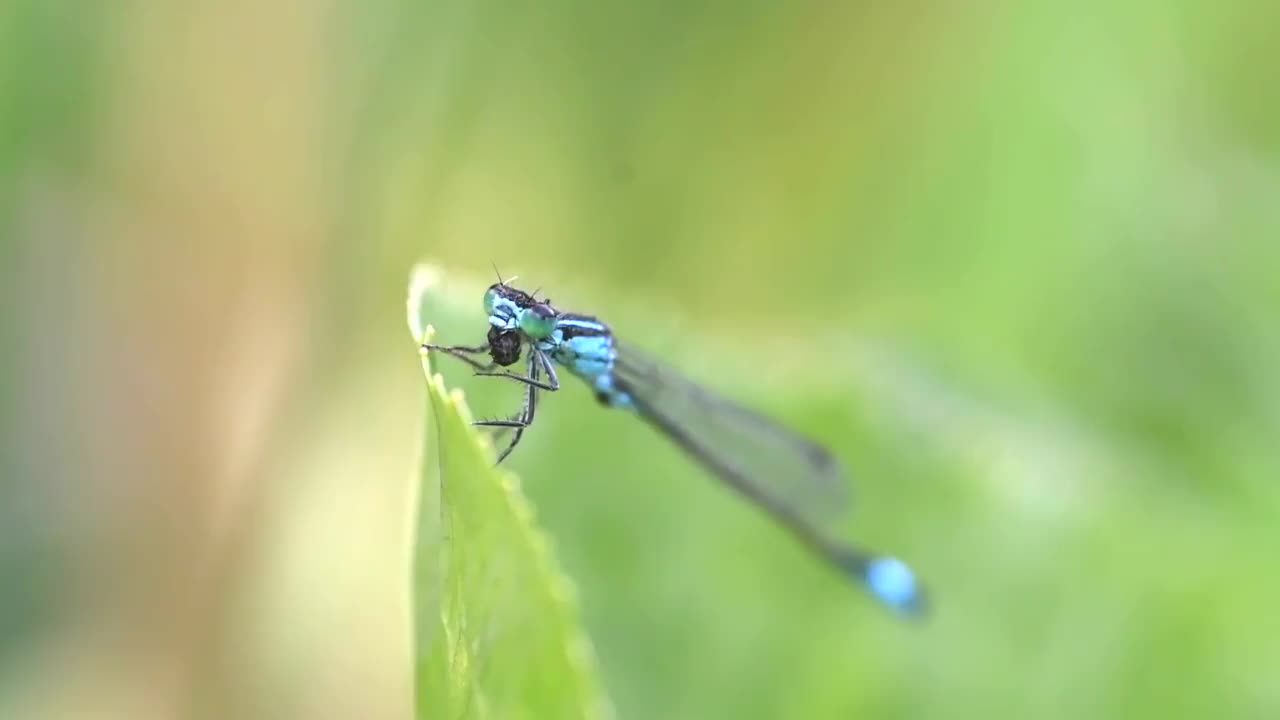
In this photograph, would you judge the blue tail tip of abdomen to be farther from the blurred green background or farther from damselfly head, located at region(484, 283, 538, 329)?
damselfly head, located at region(484, 283, 538, 329)

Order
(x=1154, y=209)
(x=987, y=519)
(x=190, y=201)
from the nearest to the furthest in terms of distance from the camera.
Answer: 1. (x=987, y=519)
2. (x=190, y=201)
3. (x=1154, y=209)

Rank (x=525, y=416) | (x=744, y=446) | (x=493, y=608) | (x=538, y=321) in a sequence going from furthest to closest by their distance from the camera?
1. (x=744, y=446)
2. (x=538, y=321)
3. (x=525, y=416)
4. (x=493, y=608)

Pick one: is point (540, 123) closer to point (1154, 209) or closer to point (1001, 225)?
point (1001, 225)

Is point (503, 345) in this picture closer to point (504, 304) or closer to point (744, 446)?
point (504, 304)

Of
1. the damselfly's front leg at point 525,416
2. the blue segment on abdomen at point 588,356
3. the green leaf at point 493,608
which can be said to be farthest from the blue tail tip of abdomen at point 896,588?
the green leaf at point 493,608

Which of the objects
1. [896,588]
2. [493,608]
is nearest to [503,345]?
[896,588]

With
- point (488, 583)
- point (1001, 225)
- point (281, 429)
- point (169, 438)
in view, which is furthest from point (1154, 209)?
point (488, 583)
